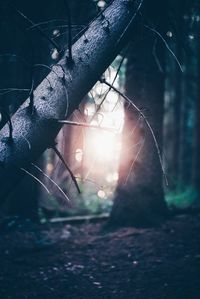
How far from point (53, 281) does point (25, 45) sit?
11.9ft

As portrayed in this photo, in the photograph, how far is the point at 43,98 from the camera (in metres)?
2.96

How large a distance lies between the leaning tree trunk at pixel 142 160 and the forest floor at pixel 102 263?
0.42 m

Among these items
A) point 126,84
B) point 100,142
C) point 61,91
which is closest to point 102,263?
point 61,91

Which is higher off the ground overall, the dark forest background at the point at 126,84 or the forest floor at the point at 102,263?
the dark forest background at the point at 126,84

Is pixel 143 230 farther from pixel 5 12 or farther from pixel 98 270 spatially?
pixel 5 12

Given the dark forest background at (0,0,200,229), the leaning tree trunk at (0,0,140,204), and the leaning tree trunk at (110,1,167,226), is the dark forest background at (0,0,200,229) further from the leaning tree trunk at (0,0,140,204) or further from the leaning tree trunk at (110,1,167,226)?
the leaning tree trunk at (0,0,140,204)

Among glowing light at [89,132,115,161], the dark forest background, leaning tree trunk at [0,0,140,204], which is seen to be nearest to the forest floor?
the dark forest background

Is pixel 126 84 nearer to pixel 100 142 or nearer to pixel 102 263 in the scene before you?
pixel 100 142

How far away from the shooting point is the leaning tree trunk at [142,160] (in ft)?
22.4

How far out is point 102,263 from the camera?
5.00 meters

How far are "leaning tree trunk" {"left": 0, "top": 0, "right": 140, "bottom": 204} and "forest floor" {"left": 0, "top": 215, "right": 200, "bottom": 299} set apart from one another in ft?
6.19

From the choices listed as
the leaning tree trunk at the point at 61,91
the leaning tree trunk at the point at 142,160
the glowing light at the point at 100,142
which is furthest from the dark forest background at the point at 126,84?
the leaning tree trunk at the point at 61,91

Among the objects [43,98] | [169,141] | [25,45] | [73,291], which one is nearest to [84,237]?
[73,291]

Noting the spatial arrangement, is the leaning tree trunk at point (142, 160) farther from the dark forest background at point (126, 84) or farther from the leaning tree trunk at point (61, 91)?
the leaning tree trunk at point (61, 91)
